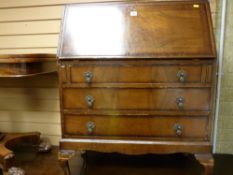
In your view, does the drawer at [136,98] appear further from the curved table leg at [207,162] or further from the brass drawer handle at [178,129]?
the curved table leg at [207,162]

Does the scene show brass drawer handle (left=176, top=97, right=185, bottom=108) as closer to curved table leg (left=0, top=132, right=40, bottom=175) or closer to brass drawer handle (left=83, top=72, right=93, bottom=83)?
brass drawer handle (left=83, top=72, right=93, bottom=83)

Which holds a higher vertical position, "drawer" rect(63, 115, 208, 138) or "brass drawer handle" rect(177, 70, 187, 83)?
"brass drawer handle" rect(177, 70, 187, 83)

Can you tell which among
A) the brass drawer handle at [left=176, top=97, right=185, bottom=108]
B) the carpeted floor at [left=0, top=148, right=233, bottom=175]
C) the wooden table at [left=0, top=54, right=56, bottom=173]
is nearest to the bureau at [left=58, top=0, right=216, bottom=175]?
the brass drawer handle at [left=176, top=97, right=185, bottom=108]

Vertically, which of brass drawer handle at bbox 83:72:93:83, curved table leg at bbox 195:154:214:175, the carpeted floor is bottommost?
the carpeted floor

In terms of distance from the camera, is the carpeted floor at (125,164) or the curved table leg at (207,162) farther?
the carpeted floor at (125,164)

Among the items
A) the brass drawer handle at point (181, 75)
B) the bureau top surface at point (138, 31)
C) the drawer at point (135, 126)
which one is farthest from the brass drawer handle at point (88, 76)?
the brass drawer handle at point (181, 75)

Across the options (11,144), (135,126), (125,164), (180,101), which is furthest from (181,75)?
(11,144)

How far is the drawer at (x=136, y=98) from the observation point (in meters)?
1.28

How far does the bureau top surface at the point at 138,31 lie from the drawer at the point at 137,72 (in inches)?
2.1

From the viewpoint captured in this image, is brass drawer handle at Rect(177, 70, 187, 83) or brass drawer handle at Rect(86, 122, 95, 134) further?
brass drawer handle at Rect(86, 122, 95, 134)

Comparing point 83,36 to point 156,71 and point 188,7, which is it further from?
point 188,7

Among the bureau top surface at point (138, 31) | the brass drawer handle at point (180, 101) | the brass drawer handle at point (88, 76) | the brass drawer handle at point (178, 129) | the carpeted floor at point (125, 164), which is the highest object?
the bureau top surface at point (138, 31)

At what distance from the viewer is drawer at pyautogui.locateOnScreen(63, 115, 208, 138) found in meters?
1.32

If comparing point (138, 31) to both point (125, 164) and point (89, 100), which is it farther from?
point (125, 164)
